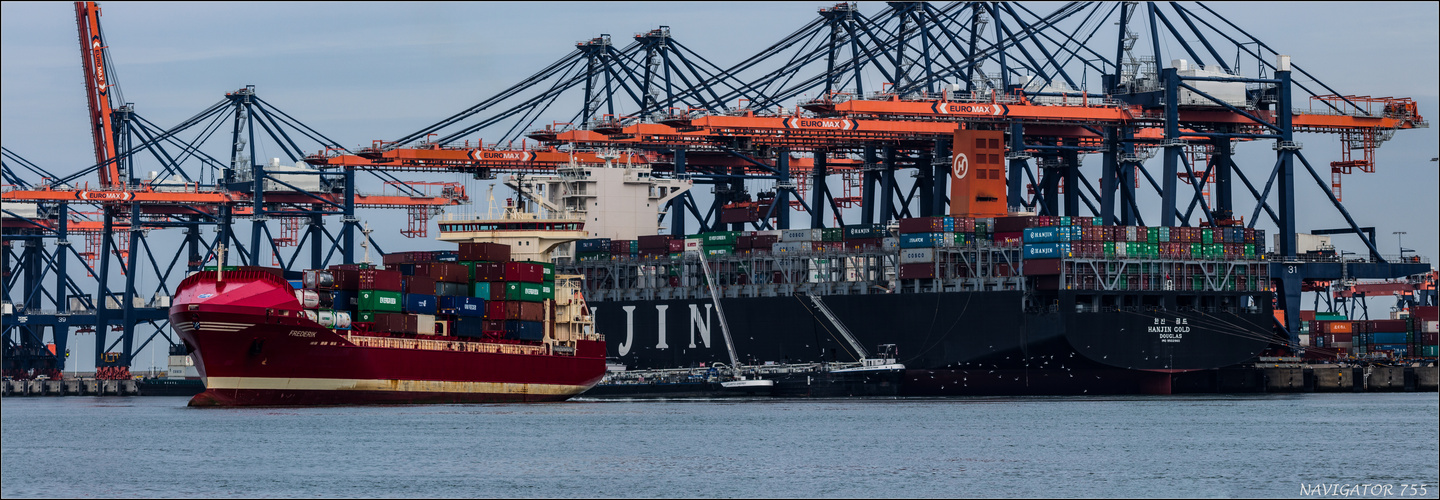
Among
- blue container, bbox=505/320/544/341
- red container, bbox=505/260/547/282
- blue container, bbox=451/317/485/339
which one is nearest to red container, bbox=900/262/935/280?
red container, bbox=505/260/547/282

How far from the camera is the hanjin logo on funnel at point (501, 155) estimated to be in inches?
4013

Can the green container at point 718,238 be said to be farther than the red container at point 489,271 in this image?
Yes

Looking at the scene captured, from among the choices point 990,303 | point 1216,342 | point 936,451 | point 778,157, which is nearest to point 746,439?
point 936,451

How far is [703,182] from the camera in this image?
109m

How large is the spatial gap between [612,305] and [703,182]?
13695mm

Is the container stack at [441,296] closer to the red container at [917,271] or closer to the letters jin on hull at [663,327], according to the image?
the letters jin on hull at [663,327]

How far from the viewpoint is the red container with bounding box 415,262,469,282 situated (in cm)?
7812

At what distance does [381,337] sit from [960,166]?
94.8 ft

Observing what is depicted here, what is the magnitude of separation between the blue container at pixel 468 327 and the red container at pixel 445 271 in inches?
61.3

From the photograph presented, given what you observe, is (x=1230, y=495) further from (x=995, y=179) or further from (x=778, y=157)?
(x=778, y=157)

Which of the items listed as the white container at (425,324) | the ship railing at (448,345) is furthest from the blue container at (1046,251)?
the white container at (425,324)

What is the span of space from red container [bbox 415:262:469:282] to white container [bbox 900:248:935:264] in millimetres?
19285

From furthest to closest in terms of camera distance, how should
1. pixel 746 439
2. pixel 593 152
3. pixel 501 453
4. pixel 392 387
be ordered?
pixel 593 152, pixel 392 387, pixel 746 439, pixel 501 453

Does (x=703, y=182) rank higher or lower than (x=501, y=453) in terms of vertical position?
higher
